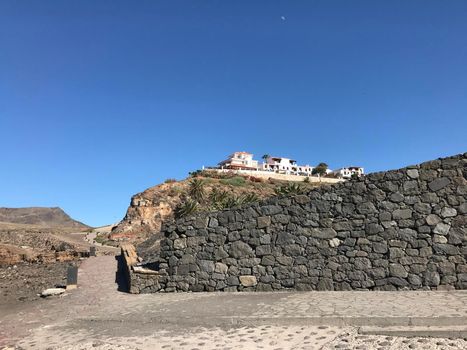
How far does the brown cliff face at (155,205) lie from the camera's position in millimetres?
40281

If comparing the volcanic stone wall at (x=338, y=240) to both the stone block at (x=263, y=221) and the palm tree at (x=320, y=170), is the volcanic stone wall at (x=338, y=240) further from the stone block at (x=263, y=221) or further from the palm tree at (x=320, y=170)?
the palm tree at (x=320, y=170)

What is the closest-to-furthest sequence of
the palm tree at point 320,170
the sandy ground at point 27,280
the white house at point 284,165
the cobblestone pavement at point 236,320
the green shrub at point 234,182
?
1. the cobblestone pavement at point 236,320
2. the sandy ground at point 27,280
3. the green shrub at point 234,182
4. the palm tree at point 320,170
5. the white house at point 284,165

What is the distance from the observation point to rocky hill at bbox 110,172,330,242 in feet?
132

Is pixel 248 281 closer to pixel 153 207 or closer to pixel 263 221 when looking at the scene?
pixel 263 221

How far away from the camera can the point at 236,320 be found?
7.10 metres

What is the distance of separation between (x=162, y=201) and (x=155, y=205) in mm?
1001

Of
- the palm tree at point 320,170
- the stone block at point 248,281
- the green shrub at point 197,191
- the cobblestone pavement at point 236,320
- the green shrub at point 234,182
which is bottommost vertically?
the cobblestone pavement at point 236,320

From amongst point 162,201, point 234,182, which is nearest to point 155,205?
point 162,201

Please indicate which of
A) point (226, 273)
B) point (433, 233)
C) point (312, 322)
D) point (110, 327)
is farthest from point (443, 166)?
point (110, 327)

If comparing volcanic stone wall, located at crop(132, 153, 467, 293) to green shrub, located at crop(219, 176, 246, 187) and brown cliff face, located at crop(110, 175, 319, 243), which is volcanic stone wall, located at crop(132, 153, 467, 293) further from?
green shrub, located at crop(219, 176, 246, 187)

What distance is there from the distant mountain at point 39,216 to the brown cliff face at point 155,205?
49.8 metres

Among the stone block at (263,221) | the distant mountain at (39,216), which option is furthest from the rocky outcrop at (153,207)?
the distant mountain at (39,216)

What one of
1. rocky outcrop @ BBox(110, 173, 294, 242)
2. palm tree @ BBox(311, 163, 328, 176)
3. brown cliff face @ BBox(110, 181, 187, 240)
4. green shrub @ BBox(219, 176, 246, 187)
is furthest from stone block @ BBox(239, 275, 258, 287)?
palm tree @ BBox(311, 163, 328, 176)

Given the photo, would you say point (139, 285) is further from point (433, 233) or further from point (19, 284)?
point (433, 233)
